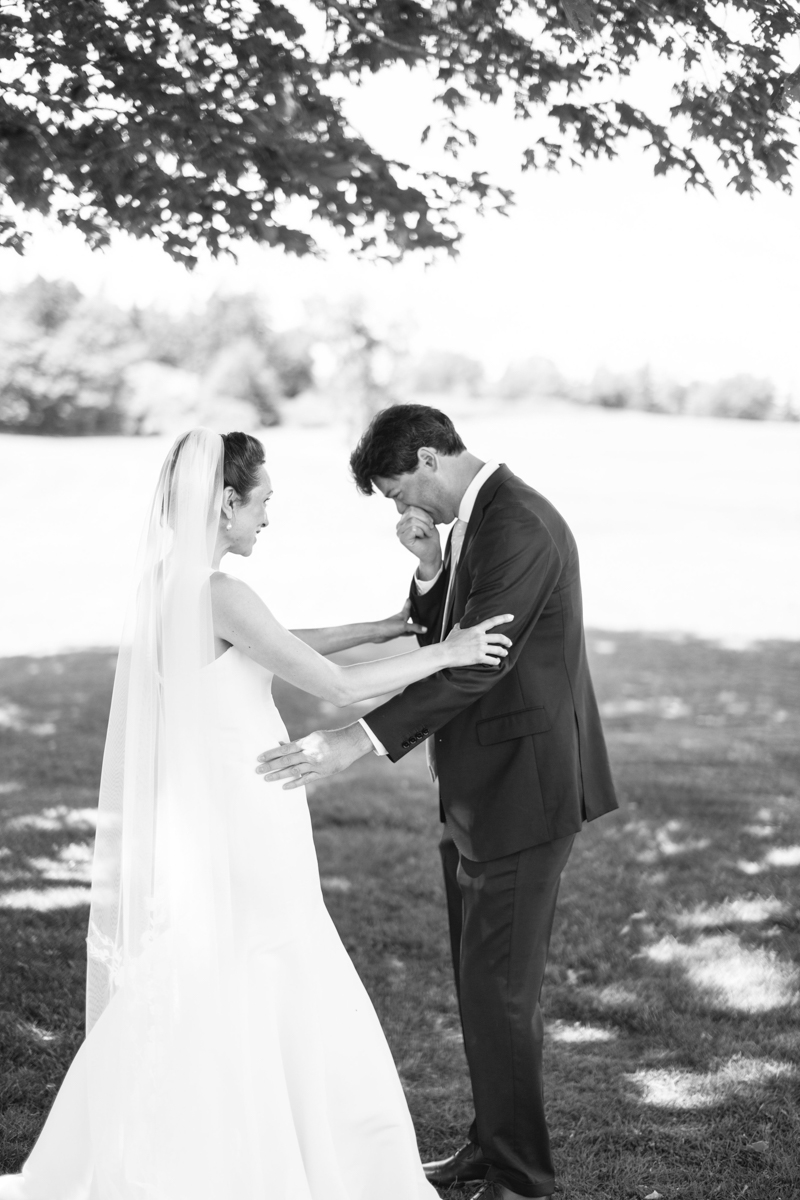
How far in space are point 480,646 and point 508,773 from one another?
47 cm

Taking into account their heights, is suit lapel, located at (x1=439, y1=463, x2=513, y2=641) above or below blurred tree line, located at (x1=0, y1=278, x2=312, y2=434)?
below

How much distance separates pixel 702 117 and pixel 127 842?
449 cm

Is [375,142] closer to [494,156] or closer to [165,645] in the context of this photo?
[494,156]

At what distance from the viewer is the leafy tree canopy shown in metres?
5.46

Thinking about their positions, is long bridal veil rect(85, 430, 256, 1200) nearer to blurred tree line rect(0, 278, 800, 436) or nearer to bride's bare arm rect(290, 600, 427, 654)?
bride's bare arm rect(290, 600, 427, 654)

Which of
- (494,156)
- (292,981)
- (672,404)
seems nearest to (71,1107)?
(292,981)

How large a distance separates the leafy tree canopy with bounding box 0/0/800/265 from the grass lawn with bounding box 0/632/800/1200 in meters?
3.97

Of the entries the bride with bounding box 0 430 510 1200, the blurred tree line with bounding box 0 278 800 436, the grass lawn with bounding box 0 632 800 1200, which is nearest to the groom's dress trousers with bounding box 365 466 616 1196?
the bride with bounding box 0 430 510 1200

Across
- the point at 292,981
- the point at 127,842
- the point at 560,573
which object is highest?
the point at 560,573

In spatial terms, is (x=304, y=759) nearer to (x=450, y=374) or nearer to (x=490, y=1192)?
(x=490, y=1192)

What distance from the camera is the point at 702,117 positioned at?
5605 millimetres

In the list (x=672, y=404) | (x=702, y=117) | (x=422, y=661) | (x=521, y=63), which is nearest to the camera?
(x=422, y=661)

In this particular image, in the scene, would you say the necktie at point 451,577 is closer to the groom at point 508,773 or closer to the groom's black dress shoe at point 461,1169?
the groom at point 508,773

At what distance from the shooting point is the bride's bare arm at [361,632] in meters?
4.64
